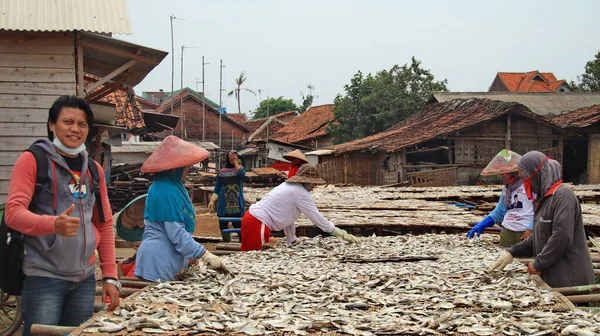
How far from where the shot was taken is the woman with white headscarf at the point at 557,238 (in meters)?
3.74

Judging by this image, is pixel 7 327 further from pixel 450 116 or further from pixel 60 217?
pixel 450 116

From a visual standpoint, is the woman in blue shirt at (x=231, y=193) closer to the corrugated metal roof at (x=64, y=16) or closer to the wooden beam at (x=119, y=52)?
the wooden beam at (x=119, y=52)

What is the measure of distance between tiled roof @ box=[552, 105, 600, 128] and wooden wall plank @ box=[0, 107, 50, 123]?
64.4ft

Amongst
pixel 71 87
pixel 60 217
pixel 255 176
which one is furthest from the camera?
pixel 255 176

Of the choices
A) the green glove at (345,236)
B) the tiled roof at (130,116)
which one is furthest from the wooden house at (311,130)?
the green glove at (345,236)

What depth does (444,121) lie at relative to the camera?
2350 centimetres

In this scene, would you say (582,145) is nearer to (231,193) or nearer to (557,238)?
(231,193)

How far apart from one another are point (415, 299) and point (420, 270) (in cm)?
87

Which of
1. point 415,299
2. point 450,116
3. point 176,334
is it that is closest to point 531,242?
point 415,299

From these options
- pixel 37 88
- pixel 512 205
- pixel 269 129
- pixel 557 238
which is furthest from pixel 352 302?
pixel 269 129

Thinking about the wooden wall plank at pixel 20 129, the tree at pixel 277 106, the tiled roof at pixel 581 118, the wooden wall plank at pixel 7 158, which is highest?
the tree at pixel 277 106

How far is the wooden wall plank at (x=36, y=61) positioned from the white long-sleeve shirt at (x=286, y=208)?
3702mm

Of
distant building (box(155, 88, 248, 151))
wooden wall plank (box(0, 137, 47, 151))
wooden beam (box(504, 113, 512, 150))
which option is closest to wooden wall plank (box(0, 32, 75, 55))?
wooden wall plank (box(0, 137, 47, 151))

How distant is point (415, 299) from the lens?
3.10 m
